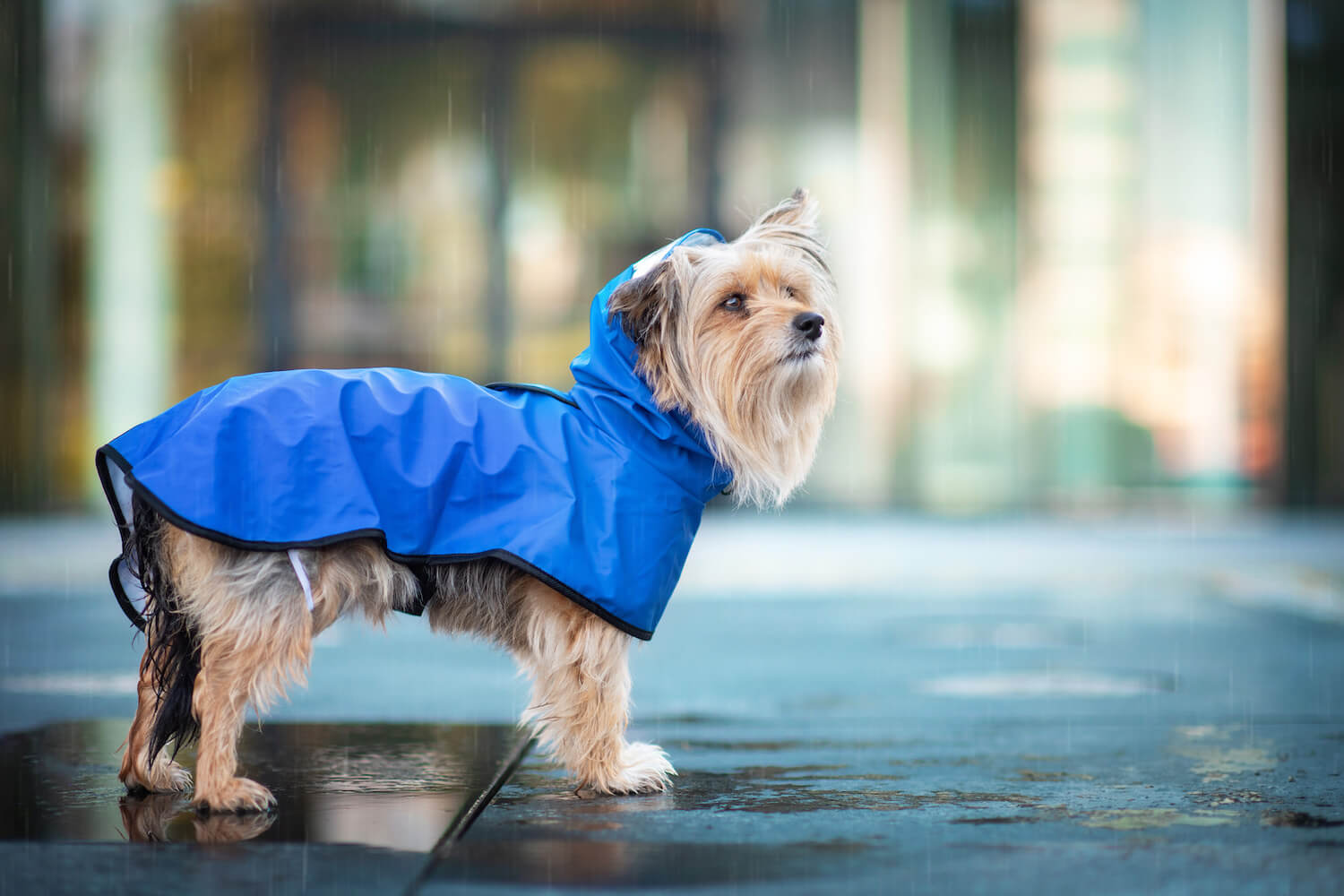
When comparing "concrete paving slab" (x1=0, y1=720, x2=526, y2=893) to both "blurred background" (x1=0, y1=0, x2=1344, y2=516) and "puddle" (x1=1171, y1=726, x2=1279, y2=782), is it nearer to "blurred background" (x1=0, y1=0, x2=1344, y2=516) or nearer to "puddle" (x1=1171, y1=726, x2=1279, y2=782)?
"puddle" (x1=1171, y1=726, x2=1279, y2=782)

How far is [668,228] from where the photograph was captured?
16.2 meters

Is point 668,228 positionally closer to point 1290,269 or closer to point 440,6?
point 440,6

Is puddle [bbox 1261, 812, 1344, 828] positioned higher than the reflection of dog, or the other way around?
the reflection of dog

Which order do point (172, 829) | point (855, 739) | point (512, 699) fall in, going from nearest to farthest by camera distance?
point (172, 829), point (855, 739), point (512, 699)

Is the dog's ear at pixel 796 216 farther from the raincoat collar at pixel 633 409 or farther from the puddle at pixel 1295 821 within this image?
the puddle at pixel 1295 821

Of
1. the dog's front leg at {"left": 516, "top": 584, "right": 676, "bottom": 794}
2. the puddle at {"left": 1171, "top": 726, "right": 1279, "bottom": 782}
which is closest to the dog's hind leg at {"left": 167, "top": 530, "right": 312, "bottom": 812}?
the dog's front leg at {"left": 516, "top": 584, "right": 676, "bottom": 794}

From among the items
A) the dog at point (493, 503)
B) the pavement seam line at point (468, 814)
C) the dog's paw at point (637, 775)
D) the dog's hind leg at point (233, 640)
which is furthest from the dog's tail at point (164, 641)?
the dog's paw at point (637, 775)

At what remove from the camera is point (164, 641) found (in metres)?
4.18

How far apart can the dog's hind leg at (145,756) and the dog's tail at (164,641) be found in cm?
6

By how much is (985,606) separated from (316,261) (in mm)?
9657

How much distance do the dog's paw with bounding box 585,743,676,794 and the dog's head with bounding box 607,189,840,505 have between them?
0.95 metres

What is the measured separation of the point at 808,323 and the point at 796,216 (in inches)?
22.0

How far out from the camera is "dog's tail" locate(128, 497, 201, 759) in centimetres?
414

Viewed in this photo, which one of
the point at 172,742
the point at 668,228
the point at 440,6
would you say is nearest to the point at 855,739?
the point at 172,742
